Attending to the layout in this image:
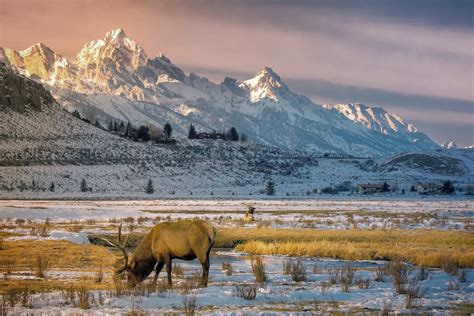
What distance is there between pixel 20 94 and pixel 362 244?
155m

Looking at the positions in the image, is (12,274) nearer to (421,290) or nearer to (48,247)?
(48,247)

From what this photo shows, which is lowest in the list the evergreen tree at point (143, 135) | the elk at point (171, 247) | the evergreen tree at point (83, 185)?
the elk at point (171, 247)

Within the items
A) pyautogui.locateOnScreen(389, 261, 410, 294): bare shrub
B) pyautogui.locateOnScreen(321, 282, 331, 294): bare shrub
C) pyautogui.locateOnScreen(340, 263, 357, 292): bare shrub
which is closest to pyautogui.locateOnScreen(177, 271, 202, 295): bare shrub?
pyautogui.locateOnScreen(321, 282, 331, 294): bare shrub

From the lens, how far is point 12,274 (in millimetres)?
19562

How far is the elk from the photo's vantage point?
16.3 meters

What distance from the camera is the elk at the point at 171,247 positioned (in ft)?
53.5

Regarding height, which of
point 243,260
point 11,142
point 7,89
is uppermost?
point 7,89

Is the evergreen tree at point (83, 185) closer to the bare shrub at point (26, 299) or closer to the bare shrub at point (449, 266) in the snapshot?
the bare shrub at point (449, 266)

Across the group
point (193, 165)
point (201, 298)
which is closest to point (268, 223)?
point (201, 298)

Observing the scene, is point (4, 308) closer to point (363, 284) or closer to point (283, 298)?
point (283, 298)

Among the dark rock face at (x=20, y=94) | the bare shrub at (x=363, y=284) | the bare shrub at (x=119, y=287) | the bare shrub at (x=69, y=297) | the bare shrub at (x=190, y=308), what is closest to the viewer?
the bare shrub at (x=190, y=308)

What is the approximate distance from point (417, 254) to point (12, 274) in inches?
619

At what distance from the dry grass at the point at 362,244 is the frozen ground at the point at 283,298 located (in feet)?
19.0

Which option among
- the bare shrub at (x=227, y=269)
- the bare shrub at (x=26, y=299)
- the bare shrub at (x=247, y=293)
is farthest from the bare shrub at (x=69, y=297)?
the bare shrub at (x=227, y=269)
